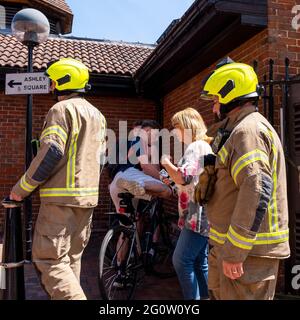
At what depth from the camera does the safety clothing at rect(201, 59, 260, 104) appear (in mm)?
2262

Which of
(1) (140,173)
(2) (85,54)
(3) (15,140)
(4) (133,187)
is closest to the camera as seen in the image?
(4) (133,187)

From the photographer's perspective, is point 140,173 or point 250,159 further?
point 140,173

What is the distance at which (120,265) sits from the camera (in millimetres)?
3938

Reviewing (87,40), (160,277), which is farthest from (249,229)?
(87,40)

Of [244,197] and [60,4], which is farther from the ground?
[60,4]

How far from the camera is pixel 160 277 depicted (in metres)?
4.66

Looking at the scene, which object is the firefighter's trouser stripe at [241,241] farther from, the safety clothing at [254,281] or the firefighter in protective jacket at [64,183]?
the firefighter in protective jacket at [64,183]

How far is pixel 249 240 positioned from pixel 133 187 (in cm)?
220

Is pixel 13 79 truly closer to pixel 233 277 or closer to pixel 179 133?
pixel 179 133

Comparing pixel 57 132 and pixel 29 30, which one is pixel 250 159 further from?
pixel 29 30

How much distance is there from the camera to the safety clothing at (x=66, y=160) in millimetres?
2818

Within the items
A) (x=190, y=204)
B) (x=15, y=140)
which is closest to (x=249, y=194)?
(x=190, y=204)

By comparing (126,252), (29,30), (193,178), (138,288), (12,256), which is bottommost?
(138,288)

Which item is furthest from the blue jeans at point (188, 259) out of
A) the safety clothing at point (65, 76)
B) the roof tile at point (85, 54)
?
the roof tile at point (85, 54)
